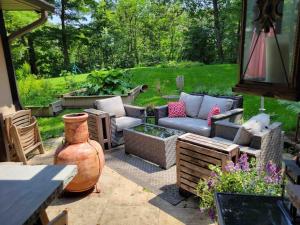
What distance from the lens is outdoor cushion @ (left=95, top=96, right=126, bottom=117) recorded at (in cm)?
498

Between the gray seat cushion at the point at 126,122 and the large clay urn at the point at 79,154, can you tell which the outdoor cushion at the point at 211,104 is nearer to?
the gray seat cushion at the point at 126,122

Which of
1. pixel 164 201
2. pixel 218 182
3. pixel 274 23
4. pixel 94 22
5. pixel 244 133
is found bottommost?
pixel 164 201

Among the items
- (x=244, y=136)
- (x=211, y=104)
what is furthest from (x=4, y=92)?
(x=244, y=136)

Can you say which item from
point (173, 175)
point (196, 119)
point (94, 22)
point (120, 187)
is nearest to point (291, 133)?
point (196, 119)

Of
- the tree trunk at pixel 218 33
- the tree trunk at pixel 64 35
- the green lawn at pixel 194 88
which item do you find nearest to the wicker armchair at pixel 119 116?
the green lawn at pixel 194 88

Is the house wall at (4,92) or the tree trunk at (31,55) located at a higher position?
the tree trunk at (31,55)

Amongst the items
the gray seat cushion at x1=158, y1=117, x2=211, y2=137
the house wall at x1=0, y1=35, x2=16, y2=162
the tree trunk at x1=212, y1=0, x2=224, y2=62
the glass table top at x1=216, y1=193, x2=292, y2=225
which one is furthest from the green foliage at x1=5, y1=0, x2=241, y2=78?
the glass table top at x1=216, y1=193, x2=292, y2=225

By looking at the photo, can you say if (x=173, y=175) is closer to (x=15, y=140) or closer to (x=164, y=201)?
(x=164, y=201)

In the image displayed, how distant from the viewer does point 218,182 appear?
2.41 m

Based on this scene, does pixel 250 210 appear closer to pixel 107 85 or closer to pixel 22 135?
pixel 22 135

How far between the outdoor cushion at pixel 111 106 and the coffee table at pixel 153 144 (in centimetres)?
79

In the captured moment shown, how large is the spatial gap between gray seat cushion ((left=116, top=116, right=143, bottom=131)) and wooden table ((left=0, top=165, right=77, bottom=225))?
2691 mm

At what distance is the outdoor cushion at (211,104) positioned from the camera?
445 centimetres

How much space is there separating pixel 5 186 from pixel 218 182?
1726 millimetres
